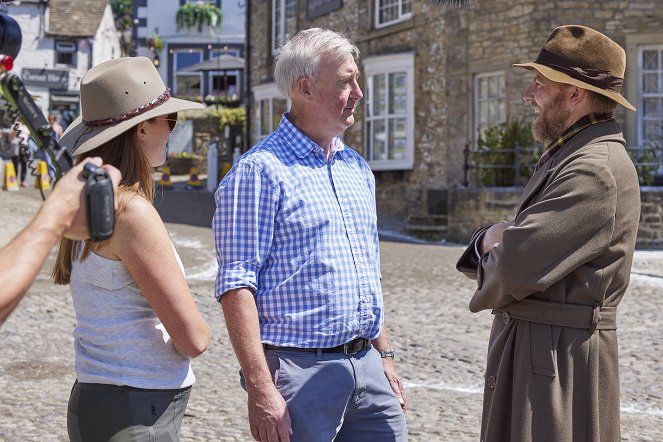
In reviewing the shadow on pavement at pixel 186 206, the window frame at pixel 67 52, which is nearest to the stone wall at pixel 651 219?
the shadow on pavement at pixel 186 206

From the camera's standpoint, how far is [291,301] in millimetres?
3100

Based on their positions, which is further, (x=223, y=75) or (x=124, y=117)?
(x=223, y=75)

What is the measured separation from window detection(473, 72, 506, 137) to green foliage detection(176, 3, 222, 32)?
93.0 ft

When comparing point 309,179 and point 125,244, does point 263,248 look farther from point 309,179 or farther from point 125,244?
point 125,244

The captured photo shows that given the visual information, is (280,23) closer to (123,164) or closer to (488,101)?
(488,101)

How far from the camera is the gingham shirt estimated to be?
10.1ft

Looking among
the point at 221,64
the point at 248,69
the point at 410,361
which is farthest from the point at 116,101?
the point at 221,64

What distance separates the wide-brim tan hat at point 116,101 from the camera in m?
2.82

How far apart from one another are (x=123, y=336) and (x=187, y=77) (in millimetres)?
42541

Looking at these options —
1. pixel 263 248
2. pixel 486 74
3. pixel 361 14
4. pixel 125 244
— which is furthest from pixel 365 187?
pixel 361 14

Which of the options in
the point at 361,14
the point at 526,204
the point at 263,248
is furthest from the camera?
the point at 361,14

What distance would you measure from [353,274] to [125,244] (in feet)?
2.72

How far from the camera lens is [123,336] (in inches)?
109

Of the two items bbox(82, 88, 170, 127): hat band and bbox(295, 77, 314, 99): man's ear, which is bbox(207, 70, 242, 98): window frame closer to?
bbox(295, 77, 314, 99): man's ear
